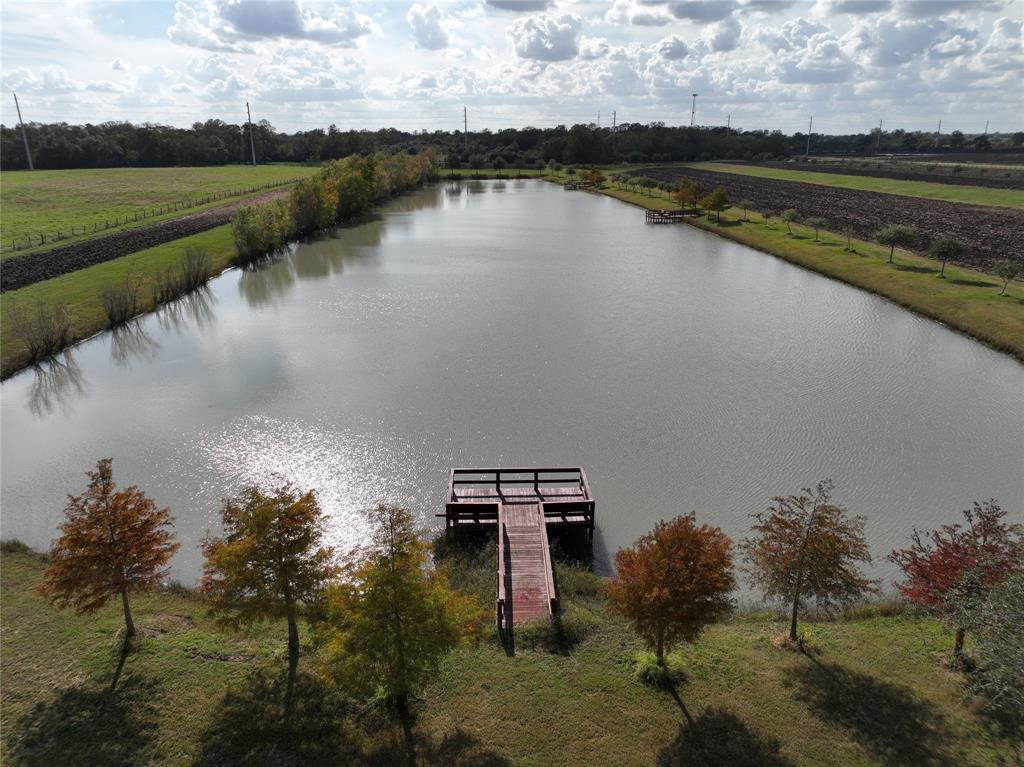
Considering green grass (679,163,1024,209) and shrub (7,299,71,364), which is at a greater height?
green grass (679,163,1024,209)

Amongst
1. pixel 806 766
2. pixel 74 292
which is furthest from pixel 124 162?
pixel 806 766

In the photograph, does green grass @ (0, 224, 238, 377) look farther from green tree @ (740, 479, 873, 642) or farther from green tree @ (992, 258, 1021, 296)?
green tree @ (992, 258, 1021, 296)

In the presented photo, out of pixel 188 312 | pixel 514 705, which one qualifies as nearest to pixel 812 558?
pixel 514 705

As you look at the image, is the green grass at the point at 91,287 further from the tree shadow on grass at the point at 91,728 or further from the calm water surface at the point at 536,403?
the tree shadow on grass at the point at 91,728

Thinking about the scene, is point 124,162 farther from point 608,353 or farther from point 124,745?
point 124,745

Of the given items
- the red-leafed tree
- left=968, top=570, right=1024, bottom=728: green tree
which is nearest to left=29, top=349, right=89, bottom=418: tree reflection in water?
the red-leafed tree
